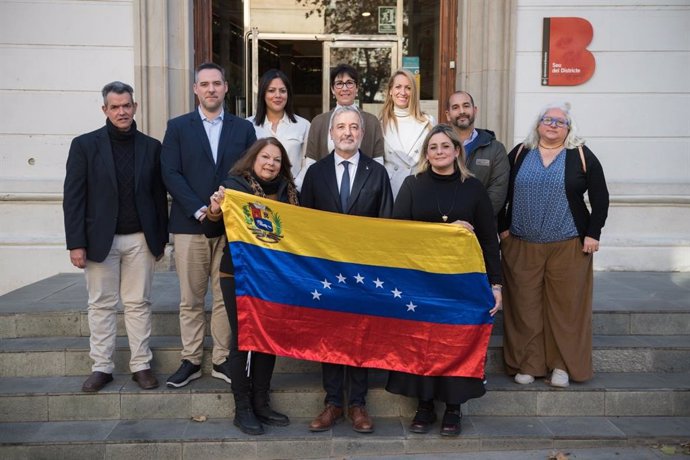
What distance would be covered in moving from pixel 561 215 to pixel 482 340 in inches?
44.8

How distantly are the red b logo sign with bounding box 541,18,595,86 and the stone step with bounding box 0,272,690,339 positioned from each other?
2675 millimetres

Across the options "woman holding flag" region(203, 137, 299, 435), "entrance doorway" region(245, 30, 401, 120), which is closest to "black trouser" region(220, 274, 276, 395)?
"woman holding flag" region(203, 137, 299, 435)

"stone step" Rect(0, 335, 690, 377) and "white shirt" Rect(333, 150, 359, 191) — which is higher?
"white shirt" Rect(333, 150, 359, 191)

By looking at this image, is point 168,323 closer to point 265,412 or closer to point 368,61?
point 265,412

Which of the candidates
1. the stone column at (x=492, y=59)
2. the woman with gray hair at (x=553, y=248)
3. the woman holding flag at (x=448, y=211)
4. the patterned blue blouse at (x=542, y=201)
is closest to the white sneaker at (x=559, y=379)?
the woman with gray hair at (x=553, y=248)

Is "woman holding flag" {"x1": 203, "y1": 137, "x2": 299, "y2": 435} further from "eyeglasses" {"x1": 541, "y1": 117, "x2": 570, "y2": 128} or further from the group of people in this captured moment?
"eyeglasses" {"x1": 541, "y1": 117, "x2": 570, "y2": 128}

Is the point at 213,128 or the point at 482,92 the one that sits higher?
the point at 482,92

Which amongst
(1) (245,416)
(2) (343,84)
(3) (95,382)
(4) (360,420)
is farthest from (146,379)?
(2) (343,84)

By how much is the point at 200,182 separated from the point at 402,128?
155 centimetres

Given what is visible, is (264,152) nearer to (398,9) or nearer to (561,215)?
(561,215)

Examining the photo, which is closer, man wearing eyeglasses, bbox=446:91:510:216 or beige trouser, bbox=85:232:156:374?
beige trouser, bbox=85:232:156:374

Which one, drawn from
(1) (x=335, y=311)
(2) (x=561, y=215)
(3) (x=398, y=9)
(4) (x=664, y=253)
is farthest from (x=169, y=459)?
(3) (x=398, y=9)

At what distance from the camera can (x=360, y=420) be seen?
4496 millimetres

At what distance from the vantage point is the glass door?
29.8 ft
